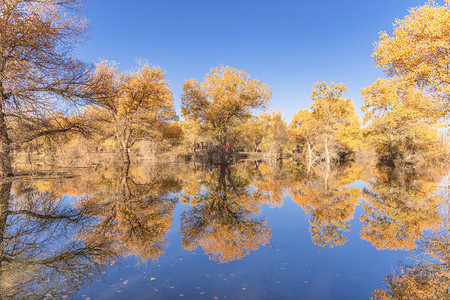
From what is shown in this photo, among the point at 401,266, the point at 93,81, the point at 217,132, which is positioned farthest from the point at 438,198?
the point at 217,132

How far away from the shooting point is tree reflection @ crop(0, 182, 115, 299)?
11.0ft

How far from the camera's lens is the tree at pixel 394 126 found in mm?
24656

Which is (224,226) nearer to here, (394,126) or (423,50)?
(423,50)

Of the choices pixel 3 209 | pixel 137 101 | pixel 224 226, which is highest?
Answer: pixel 137 101

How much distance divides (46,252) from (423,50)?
69.9ft

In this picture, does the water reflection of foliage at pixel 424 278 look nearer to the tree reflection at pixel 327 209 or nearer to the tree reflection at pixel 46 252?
the tree reflection at pixel 327 209

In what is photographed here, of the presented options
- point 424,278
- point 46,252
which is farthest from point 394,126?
point 46,252

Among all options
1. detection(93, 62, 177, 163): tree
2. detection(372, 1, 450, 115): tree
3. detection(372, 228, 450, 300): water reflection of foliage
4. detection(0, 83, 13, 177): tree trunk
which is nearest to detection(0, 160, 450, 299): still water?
detection(372, 228, 450, 300): water reflection of foliage

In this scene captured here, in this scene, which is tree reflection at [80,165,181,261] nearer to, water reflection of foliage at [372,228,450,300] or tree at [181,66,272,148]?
water reflection of foliage at [372,228,450,300]

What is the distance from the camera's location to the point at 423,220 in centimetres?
655

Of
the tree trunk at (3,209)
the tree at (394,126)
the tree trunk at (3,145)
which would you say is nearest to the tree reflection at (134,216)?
the tree trunk at (3,209)

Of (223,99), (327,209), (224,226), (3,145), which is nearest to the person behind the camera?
(224,226)

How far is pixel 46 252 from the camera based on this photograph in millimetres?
4336

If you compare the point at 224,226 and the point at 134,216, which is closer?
the point at 224,226
